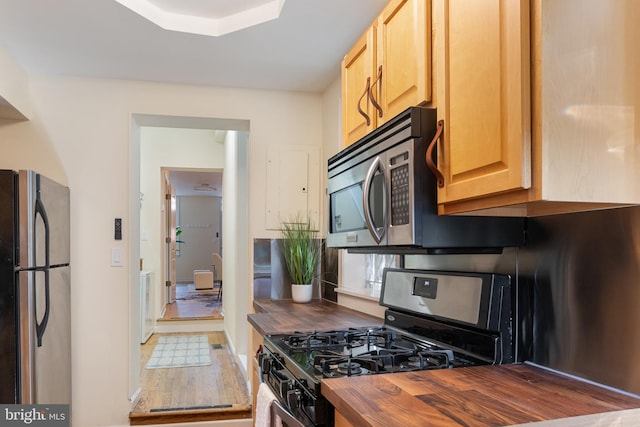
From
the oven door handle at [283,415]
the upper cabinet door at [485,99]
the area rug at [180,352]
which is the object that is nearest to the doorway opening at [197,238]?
the area rug at [180,352]

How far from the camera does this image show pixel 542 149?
926 millimetres

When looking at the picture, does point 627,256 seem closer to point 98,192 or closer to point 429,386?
point 429,386

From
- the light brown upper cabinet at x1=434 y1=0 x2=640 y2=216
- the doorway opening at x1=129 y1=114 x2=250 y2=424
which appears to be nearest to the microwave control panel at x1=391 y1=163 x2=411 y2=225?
the light brown upper cabinet at x1=434 y1=0 x2=640 y2=216

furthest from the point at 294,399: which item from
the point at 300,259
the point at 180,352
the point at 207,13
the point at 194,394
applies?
the point at 180,352

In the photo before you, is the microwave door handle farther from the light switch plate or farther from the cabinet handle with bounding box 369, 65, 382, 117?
the light switch plate

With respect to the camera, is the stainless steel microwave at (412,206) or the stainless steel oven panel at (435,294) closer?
the stainless steel microwave at (412,206)

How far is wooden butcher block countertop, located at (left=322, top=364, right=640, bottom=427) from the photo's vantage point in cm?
94

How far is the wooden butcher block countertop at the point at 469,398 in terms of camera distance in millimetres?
940

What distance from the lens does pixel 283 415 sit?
56.6 inches

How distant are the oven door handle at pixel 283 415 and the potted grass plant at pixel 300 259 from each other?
1366 mm

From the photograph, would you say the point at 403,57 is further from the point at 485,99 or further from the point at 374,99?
the point at 485,99

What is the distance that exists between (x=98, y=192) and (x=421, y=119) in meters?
2.32

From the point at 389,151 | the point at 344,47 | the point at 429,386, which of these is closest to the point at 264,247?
the point at 344,47

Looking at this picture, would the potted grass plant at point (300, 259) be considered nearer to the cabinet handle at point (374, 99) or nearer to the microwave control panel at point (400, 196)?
the cabinet handle at point (374, 99)
